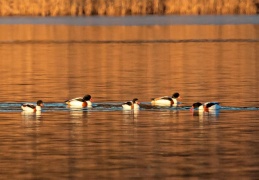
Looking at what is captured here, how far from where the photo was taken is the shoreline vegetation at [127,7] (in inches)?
2346

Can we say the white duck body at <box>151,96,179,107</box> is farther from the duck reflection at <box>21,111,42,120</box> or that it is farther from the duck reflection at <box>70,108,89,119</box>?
the duck reflection at <box>21,111,42,120</box>

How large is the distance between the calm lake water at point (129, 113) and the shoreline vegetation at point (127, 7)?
1304cm

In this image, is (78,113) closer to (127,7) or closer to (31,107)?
(31,107)

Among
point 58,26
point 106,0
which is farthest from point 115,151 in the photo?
point 106,0

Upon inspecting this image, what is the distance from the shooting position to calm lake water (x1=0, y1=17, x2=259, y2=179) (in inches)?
609

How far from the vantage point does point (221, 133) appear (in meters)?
18.5

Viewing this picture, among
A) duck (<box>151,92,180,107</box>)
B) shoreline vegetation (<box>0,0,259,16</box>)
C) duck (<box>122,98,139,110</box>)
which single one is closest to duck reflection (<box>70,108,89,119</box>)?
duck (<box>122,98,139,110</box>)

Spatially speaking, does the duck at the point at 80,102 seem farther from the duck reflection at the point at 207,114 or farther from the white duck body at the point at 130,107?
the duck reflection at the point at 207,114

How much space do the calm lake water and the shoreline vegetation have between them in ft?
42.8

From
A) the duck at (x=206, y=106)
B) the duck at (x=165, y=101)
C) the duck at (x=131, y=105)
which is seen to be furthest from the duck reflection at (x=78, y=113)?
the duck at (x=206, y=106)

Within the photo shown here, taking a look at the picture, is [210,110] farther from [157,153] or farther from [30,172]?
[30,172]

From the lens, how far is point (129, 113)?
21625 millimetres

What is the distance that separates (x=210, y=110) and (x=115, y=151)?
5045mm

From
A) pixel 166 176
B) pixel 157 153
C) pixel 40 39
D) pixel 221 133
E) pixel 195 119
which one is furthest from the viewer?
pixel 40 39
